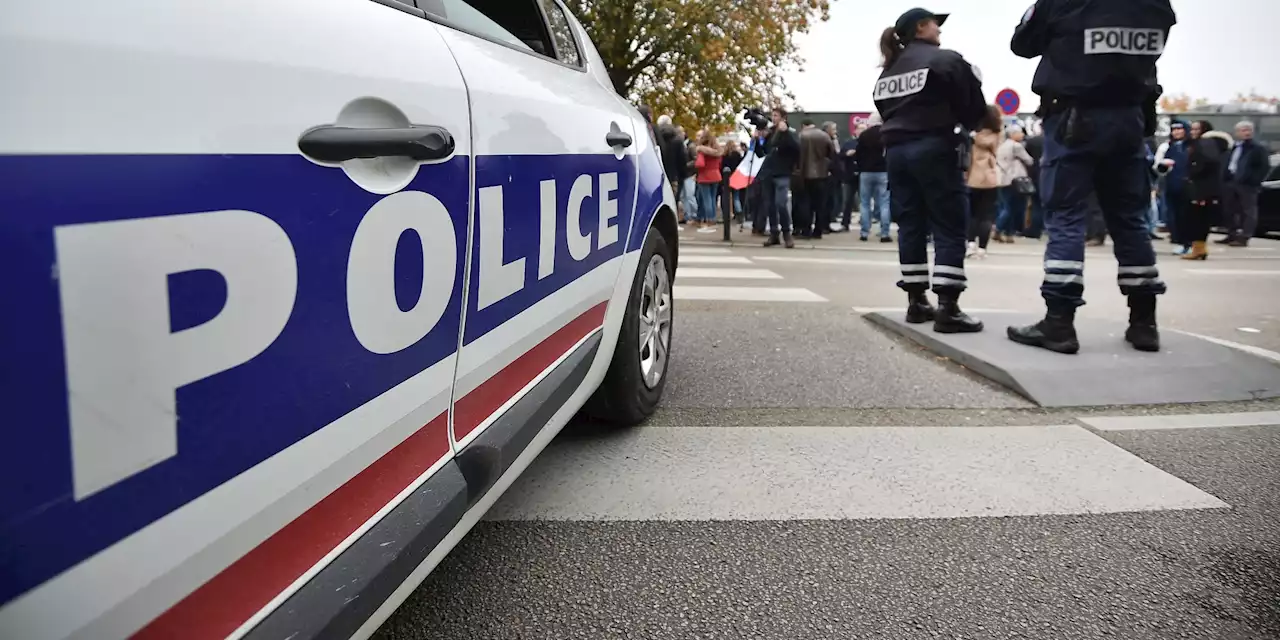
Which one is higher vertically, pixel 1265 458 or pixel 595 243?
pixel 595 243

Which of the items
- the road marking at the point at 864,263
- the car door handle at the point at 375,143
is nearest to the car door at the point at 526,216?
the car door handle at the point at 375,143

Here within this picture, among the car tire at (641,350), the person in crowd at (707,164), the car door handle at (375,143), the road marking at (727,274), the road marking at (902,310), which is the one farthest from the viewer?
the person in crowd at (707,164)

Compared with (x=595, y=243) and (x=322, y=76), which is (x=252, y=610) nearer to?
(x=322, y=76)

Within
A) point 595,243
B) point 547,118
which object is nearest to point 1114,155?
point 595,243

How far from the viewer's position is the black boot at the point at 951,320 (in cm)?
483

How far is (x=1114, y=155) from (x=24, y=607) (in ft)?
14.4

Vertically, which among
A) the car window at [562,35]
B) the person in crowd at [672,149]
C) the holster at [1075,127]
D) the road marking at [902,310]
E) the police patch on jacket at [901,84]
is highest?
the person in crowd at [672,149]

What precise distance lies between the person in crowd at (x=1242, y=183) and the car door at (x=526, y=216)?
11.8 meters

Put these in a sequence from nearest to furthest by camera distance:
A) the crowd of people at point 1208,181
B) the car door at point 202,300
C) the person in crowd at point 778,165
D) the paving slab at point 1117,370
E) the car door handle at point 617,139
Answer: the car door at point 202,300 → the car door handle at point 617,139 → the paving slab at point 1117,370 → the person in crowd at point 778,165 → the crowd of people at point 1208,181

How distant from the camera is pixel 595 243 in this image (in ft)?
8.00

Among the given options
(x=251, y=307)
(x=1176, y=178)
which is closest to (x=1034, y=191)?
(x=1176, y=178)

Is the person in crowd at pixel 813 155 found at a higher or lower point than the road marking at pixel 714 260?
higher

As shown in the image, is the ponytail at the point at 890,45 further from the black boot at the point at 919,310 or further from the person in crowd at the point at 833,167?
the person in crowd at the point at 833,167

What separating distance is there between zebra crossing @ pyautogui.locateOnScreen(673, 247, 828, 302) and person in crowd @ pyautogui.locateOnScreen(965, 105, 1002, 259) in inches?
115
